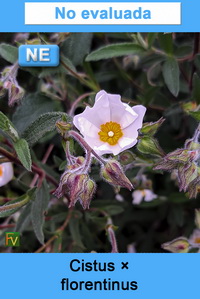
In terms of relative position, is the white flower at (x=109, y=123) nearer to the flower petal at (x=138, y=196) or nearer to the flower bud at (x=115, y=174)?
the flower bud at (x=115, y=174)

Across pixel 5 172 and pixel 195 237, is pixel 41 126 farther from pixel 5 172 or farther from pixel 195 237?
pixel 195 237

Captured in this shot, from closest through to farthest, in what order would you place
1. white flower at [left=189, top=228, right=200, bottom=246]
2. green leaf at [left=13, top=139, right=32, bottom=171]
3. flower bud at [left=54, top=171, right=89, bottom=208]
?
flower bud at [left=54, top=171, right=89, bottom=208]
green leaf at [left=13, top=139, right=32, bottom=171]
white flower at [left=189, top=228, right=200, bottom=246]

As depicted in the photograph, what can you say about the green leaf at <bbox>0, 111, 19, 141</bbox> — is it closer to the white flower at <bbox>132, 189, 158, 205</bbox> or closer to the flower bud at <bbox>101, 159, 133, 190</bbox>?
the flower bud at <bbox>101, 159, 133, 190</bbox>

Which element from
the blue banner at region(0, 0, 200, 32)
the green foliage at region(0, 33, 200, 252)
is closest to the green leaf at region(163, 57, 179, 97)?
the green foliage at region(0, 33, 200, 252)

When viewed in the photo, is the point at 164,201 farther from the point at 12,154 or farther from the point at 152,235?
the point at 12,154

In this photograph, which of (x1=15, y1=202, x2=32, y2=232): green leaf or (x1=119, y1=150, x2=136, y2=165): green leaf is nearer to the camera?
(x1=119, y1=150, x2=136, y2=165): green leaf

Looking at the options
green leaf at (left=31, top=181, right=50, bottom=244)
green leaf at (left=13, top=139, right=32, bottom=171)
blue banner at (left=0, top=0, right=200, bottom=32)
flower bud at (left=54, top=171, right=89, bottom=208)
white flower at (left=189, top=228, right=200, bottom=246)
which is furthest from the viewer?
white flower at (left=189, top=228, right=200, bottom=246)

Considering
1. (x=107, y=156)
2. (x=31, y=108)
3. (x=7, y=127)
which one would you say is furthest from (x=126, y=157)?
(x=31, y=108)
